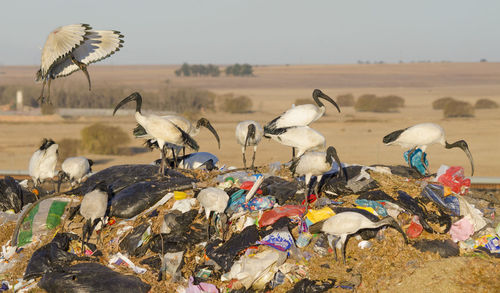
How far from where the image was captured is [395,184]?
30.0 ft

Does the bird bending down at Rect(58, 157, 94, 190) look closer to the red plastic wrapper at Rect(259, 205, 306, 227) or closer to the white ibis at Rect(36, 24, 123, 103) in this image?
the white ibis at Rect(36, 24, 123, 103)

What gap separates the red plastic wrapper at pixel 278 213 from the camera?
799 cm

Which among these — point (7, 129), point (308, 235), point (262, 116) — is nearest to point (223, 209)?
point (308, 235)

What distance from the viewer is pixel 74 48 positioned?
24.3 feet

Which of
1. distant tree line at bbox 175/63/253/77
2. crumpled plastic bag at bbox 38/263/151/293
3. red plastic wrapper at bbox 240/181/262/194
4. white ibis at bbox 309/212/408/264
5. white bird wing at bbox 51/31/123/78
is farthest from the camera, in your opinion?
distant tree line at bbox 175/63/253/77

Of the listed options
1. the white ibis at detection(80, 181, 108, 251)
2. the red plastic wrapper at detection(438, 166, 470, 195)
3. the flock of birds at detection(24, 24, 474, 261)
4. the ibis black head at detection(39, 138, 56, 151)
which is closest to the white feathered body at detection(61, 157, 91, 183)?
the flock of birds at detection(24, 24, 474, 261)

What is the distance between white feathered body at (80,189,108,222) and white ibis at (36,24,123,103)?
134 cm

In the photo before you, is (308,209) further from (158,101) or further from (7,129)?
(158,101)

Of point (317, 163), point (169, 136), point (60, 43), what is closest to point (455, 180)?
point (317, 163)

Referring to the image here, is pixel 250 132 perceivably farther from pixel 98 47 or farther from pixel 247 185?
pixel 98 47

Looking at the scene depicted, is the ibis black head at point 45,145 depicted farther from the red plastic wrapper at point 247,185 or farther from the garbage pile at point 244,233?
the red plastic wrapper at point 247,185

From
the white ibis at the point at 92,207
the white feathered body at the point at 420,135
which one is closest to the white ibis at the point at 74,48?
the white ibis at the point at 92,207

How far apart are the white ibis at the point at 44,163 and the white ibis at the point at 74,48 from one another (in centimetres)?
177

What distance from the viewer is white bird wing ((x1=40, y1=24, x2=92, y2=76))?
7406 mm
